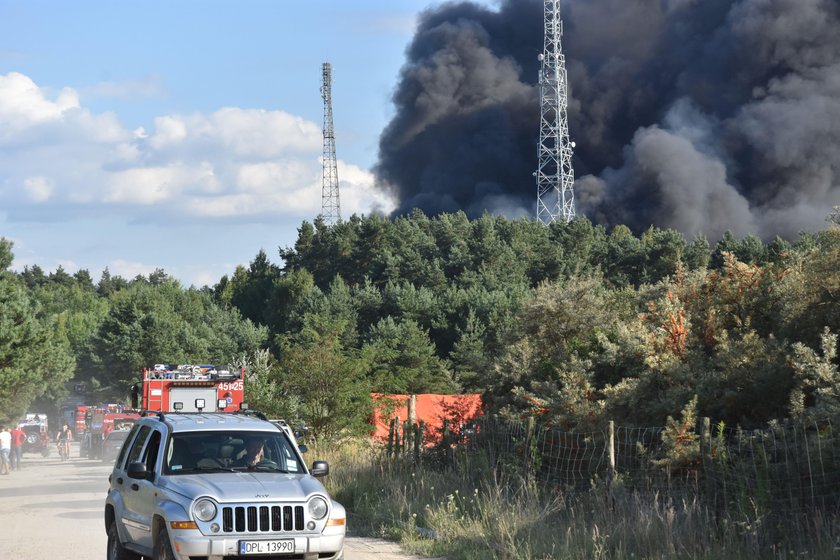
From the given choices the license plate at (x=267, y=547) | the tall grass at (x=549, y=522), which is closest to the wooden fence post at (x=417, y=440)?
the tall grass at (x=549, y=522)

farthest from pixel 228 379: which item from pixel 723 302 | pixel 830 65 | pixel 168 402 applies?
pixel 830 65

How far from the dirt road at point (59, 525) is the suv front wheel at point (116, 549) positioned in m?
1.41

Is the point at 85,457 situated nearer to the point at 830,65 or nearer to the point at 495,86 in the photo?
the point at 830,65

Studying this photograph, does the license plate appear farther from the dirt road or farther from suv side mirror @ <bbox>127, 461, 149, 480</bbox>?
the dirt road

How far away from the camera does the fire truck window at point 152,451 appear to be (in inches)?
444

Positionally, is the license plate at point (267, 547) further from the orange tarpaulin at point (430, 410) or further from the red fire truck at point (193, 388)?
the red fire truck at point (193, 388)

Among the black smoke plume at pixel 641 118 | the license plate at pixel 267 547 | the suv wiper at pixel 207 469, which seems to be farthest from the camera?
the black smoke plume at pixel 641 118

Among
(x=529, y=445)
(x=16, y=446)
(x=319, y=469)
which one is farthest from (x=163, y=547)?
(x=16, y=446)

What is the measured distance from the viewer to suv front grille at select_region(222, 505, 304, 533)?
994 cm

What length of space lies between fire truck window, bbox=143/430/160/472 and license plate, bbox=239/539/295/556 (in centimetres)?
180

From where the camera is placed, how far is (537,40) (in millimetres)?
140250

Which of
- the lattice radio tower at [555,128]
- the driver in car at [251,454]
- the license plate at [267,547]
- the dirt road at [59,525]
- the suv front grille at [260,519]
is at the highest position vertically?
the lattice radio tower at [555,128]

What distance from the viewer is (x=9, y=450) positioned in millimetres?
36625

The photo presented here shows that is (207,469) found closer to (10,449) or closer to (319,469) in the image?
(319,469)
